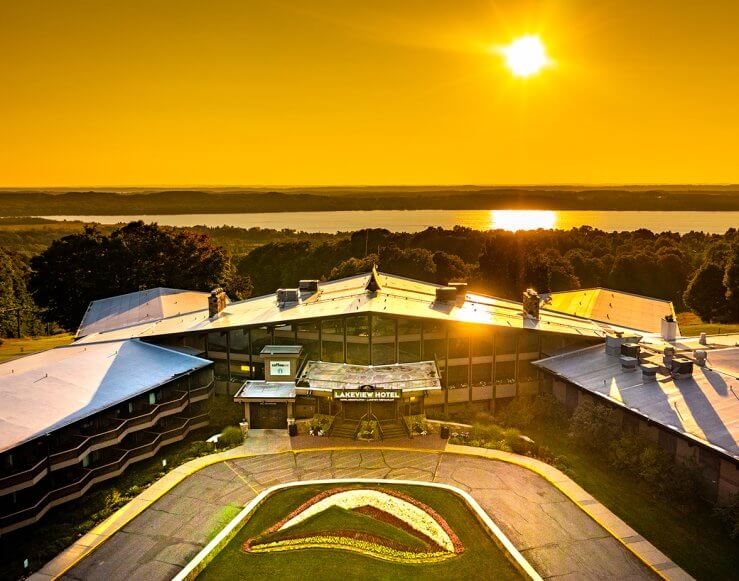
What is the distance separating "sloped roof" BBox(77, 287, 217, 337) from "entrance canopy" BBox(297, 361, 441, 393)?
73.6 ft

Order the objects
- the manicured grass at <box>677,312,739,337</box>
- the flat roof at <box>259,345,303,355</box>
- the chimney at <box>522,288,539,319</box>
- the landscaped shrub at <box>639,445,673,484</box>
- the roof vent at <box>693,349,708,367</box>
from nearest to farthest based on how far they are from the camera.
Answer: the landscaped shrub at <box>639,445,673,484</box>
the roof vent at <box>693,349,708,367</box>
the flat roof at <box>259,345,303,355</box>
the chimney at <box>522,288,539,319</box>
the manicured grass at <box>677,312,739,337</box>

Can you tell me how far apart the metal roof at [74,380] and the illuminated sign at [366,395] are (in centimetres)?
1450

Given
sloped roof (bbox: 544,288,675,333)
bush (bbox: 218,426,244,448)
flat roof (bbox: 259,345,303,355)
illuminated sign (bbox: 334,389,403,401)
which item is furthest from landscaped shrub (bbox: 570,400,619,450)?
bush (bbox: 218,426,244,448)

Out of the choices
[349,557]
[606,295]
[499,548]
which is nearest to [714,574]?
[499,548]

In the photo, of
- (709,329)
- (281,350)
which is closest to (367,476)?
(281,350)

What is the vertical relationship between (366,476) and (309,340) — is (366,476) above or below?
below

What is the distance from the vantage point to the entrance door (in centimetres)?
5609

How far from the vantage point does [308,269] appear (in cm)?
16512

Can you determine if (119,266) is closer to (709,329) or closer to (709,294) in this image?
(709,329)

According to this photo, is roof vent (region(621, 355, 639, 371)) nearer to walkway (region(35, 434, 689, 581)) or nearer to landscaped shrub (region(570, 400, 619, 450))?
landscaped shrub (region(570, 400, 619, 450))

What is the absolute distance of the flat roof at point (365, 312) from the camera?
196ft

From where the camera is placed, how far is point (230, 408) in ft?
194

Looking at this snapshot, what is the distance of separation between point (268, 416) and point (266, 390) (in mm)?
2660

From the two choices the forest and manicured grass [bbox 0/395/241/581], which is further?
the forest
